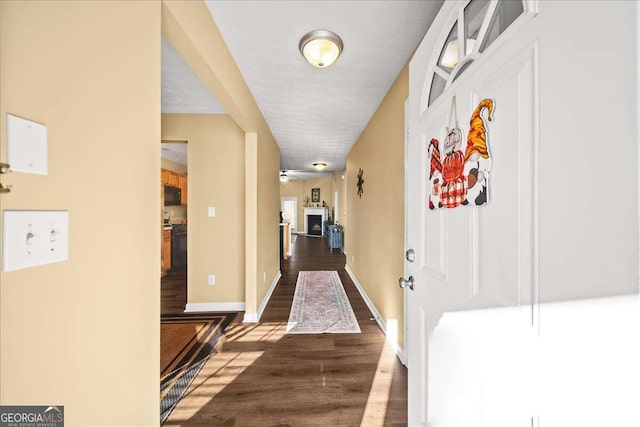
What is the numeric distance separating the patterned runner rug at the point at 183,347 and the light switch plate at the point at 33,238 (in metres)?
1.47

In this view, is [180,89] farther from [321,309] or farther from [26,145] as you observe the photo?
[321,309]

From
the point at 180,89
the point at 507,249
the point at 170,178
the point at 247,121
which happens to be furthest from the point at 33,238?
the point at 170,178

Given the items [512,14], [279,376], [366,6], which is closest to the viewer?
[512,14]

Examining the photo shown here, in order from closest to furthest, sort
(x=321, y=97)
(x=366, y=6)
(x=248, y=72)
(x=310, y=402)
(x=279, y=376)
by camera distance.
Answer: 1. (x=366, y=6)
2. (x=310, y=402)
3. (x=279, y=376)
4. (x=248, y=72)
5. (x=321, y=97)

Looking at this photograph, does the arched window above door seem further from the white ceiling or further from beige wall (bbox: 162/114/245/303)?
beige wall (bbox: 162/114/245/303)

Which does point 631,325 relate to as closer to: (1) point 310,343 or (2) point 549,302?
(2) point 549,302

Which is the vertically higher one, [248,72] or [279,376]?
[248,72]

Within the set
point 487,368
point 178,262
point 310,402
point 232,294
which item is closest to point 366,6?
point 487,368

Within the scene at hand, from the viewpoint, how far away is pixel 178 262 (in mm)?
4945

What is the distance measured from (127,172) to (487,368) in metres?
1.25

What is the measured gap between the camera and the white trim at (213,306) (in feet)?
10.2

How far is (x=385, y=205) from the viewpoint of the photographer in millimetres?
2574
